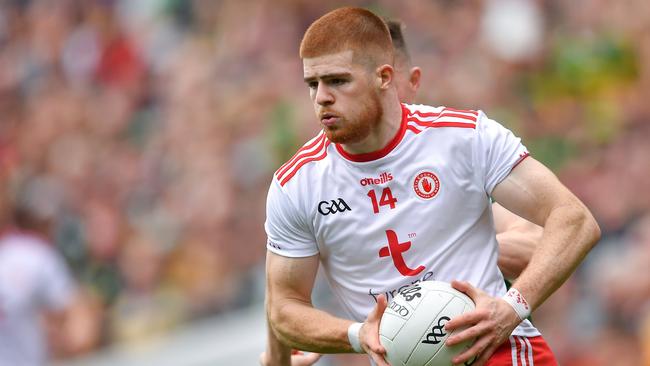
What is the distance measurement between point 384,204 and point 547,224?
0.69 meters

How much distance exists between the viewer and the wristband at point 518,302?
20.0ft

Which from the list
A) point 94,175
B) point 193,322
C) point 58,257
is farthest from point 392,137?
point 94,175

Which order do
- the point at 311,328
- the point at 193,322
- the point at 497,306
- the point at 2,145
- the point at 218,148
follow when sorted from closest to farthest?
1. the point at 497,306
2. the point at 311,328
3. the point at 193,322
4. the point at 218,148
5. the point at 2,145

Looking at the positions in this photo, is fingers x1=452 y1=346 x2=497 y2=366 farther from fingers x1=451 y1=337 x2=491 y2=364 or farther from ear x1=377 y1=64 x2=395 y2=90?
ear x1=377 y1=64 x2=395 y2=90

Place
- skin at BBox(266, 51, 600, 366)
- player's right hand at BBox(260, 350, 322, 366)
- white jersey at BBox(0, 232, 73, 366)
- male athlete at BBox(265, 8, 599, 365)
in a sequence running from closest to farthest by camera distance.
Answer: skin at BBox(266, 51, 600, 366) → male athlete at BBox(265, 8, 599, 365) → player's right hand at BBox(260, 350, 322, 366) → white jersey at BBox(0, 232, 73, 366)

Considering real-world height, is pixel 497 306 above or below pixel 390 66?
below

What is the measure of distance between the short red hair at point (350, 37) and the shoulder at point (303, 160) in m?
0.45

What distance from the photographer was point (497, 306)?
606 cm

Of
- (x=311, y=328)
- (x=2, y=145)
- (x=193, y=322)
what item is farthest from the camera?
(x=2, y=145)

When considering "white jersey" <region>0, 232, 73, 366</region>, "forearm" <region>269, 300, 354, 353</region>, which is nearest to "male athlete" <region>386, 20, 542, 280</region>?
"forearm" <region>269, 300, 354, 353</region>

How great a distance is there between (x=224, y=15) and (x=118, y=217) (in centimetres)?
300

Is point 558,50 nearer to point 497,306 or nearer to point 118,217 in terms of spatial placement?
point 118,217

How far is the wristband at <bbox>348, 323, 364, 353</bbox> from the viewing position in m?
6.25

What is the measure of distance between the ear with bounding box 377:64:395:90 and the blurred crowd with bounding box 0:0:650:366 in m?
4.13
